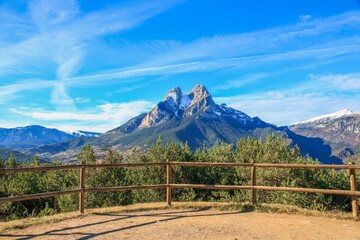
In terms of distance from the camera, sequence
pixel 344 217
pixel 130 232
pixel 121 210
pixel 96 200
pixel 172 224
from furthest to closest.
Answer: pixel 96 200 < pixel 121 210 < pixel 344 217 < pixel 172 224 < pixel 130 232

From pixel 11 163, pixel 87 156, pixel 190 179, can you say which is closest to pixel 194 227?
pixel 190 179

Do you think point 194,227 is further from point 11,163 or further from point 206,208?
point 11,163

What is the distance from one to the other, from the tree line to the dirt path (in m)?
4.70

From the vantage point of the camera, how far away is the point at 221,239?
7.48 meters

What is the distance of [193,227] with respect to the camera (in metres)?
8.54

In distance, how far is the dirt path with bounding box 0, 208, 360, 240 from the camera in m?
7.82

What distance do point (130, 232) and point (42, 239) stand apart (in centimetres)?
194

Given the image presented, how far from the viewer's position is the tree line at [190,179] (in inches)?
647

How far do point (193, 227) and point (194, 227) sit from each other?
0.03 m

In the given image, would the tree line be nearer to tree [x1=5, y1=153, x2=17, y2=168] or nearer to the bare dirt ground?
the bare dirt ground

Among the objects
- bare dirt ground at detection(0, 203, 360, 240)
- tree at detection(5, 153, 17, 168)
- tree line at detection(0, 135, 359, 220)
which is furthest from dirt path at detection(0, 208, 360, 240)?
tree at detection(5, 153, 17, 168)

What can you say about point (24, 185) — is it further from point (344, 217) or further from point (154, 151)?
point (344, 217)

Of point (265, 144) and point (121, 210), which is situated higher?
point (265, 144)

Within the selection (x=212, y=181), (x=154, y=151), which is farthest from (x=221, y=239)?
(x=154, y=151)
